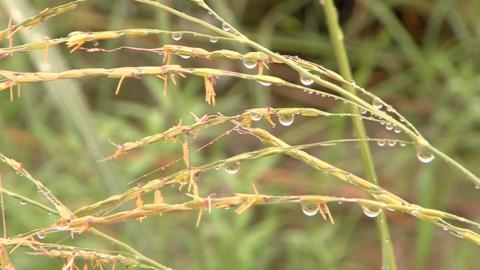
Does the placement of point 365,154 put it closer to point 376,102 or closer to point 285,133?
point 376,102

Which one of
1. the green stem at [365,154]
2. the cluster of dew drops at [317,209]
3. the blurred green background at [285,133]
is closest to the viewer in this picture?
the cluster of dew drops at [317,209]

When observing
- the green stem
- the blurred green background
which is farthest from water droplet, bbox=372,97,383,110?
the blurred green background

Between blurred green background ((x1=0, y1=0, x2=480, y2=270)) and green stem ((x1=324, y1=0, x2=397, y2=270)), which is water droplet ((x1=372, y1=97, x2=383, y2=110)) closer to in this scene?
green stem ((x1=324, y1=0, x2=397, y2=270))

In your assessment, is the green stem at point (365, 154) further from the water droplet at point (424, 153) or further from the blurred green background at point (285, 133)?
the blurred green background at point (285, 133)

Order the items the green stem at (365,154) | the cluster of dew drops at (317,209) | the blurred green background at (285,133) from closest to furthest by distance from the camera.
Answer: the cluster of dew drops at (317,209) < the green stem at (365,154) < the blurred green background at (285,133)

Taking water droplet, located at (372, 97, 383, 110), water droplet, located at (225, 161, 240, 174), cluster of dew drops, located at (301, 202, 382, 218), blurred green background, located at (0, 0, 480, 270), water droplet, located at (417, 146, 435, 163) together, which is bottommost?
cluster of dew drops, located at (301, 202, 382, 218)

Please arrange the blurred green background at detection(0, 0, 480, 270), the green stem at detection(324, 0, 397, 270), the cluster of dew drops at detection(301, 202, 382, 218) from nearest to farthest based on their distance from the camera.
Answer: the cluster of dew drops at detection(301, 202, 382, 218), the green stem at detection(324, 0, 397, 270), the blurred green background at detection(0, 0, 480, 270)

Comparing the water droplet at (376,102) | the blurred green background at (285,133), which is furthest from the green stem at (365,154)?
the blurred green background at (285,133)

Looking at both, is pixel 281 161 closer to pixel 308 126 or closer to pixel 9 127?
pixel 308 126
